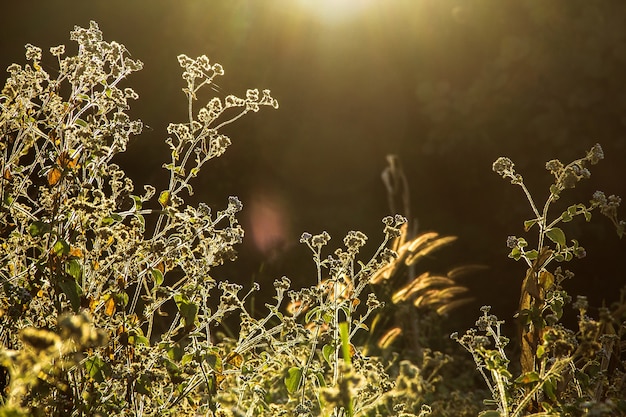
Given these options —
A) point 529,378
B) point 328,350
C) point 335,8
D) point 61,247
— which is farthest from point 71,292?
point 335,8

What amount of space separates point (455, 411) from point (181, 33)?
4.89m

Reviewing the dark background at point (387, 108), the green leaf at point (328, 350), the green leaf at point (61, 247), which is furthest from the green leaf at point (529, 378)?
the dark background at point (387, 108)

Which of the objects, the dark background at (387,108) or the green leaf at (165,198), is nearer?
the green leaf at (165,198)

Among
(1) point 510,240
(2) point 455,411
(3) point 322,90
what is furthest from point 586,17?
(1) point 510,240

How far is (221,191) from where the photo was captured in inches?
286

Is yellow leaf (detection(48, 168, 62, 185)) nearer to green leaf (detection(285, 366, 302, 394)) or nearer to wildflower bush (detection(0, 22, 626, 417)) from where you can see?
wildflower bush (detection(0, 22, 626, 417))

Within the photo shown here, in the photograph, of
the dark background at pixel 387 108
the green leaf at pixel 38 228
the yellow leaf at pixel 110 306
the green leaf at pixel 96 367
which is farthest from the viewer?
the dark background at pixel 387 108

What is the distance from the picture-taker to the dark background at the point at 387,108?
7180mm

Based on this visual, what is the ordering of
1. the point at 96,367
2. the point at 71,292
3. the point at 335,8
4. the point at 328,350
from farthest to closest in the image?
the point at 335,8 → the point at 328,350 → the point at 96,367 → the point at 71,292

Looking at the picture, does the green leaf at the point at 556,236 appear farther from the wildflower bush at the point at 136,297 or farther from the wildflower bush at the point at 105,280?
the wildflower bush at the point at 105,280

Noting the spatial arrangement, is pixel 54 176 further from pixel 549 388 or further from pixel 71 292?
pixel 549 388

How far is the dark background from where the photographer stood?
718 cm

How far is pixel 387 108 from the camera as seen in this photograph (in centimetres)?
827

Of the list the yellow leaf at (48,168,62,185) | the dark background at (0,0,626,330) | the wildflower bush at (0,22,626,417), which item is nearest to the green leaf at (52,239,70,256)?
the wildflower bush at (0,22,626,417)
